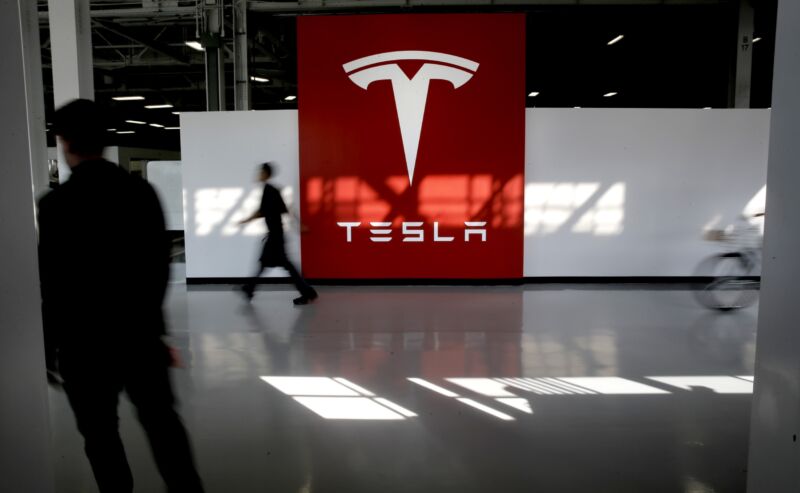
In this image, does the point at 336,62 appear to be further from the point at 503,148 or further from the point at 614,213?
the point at 614,213

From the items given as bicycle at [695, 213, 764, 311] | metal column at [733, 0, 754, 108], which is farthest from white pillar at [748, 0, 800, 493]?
metal column at [733, 0, 754, 108]

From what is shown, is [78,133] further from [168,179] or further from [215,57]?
[168,179]

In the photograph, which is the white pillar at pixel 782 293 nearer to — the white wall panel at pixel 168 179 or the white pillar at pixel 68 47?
the white pillar at pixel 68 47

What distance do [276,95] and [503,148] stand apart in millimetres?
13698

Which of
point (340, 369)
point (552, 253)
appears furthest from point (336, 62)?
point (340, 369)

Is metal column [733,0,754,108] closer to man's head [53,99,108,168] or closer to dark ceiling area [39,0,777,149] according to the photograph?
dark ceiling area [39,0,777,149]

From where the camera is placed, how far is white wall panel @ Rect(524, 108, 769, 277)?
794 cm

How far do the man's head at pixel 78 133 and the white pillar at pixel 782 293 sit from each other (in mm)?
2297

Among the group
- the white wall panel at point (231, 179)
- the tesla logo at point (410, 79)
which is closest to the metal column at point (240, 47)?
the white wall panel at point (231, 179)

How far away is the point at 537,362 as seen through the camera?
4.64 meters

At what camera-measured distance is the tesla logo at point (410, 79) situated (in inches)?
306

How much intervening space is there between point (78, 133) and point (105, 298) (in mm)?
613

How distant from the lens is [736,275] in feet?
22.4

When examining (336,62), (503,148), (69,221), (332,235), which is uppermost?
(336,62)
